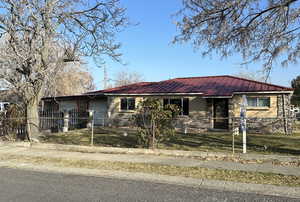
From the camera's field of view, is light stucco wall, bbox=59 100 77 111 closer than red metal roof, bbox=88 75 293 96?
No

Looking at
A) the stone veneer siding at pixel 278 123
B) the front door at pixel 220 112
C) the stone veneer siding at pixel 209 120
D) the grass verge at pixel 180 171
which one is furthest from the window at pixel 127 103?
the grass verge at pixel 180 171

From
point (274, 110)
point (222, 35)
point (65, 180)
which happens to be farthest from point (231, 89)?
point (65, 180)

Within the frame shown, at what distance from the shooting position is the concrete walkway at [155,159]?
7.45 m

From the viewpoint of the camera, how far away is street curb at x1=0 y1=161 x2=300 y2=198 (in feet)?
18.0

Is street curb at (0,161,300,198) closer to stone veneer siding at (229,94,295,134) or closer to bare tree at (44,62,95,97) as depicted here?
stone veneer siding at (229,94,295,134)

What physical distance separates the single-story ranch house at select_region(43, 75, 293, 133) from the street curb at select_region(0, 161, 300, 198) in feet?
29.2

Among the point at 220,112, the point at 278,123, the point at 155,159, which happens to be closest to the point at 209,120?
the point at 220,112

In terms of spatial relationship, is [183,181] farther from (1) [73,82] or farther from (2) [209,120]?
(1) [73,82]

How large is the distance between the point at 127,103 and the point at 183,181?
14837mm

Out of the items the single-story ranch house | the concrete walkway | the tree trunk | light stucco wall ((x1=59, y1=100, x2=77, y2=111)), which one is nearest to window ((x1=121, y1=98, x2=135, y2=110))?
the single-story ranch house

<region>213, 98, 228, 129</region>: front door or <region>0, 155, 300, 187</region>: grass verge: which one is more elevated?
<region>213, 98, 228, 129</region>: front door

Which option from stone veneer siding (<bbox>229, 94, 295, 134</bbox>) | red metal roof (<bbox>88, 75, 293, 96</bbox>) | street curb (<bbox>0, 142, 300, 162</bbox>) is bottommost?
street curb (<bbox>0, 142, 300, 162</bbox>)

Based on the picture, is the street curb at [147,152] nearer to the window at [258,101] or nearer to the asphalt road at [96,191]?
the asphalt road at [96,191]

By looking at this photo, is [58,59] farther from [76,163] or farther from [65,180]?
[65,180]
